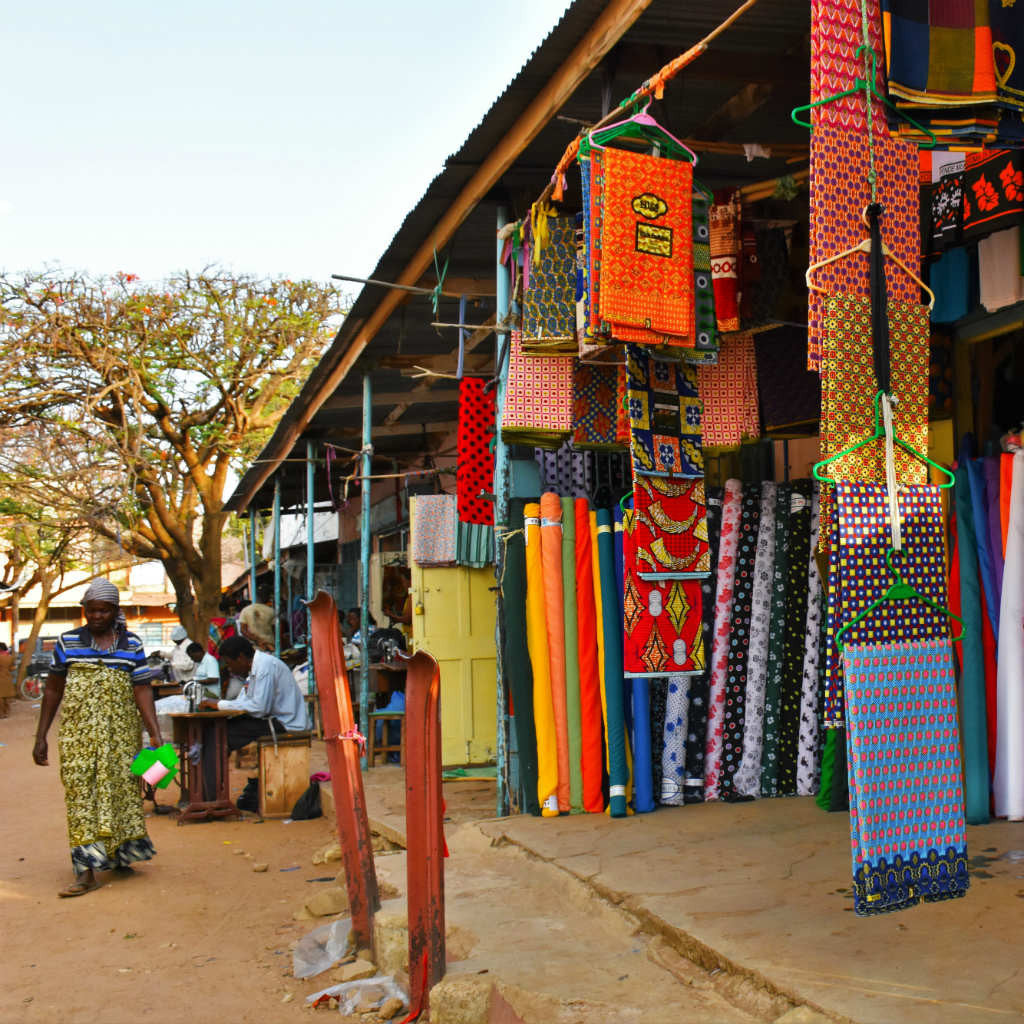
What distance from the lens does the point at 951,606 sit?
16.5 feet

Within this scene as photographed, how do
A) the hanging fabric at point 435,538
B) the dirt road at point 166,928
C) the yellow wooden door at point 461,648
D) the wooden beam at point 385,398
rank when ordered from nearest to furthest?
the dirt road at point 166,928 < the yellow wooden door at point 461,648 < the hanging fabric at point 435,538 < the wooden beam at point 385,398

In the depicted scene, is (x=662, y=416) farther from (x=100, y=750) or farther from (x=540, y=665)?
(x=100, y=750)

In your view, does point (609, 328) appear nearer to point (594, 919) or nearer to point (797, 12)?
point (797, 12)

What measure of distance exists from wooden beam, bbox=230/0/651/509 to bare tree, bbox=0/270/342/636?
9329 mm

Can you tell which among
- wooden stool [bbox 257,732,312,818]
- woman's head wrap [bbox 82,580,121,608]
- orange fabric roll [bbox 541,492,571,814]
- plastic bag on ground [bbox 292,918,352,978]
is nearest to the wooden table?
wooden stool [bbox 257,732,312,818]

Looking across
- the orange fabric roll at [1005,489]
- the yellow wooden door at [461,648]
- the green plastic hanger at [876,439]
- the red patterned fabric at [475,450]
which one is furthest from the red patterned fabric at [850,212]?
the yellow wooden door at [461,648]

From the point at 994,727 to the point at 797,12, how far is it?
320cm

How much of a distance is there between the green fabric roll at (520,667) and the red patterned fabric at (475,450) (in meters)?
1.51

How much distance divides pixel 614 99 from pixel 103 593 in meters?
3.80

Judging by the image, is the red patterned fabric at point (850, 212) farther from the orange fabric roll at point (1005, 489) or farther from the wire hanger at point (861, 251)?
the orange fabric roll at point (1005, 489)

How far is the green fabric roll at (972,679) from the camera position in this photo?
4.91 metres

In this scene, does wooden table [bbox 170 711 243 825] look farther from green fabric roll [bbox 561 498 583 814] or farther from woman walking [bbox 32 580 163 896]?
green fabric roll [bbox 561 498 583 814]

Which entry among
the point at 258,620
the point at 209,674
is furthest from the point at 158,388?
the point at 209,674

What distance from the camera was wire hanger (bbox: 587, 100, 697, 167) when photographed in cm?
458
